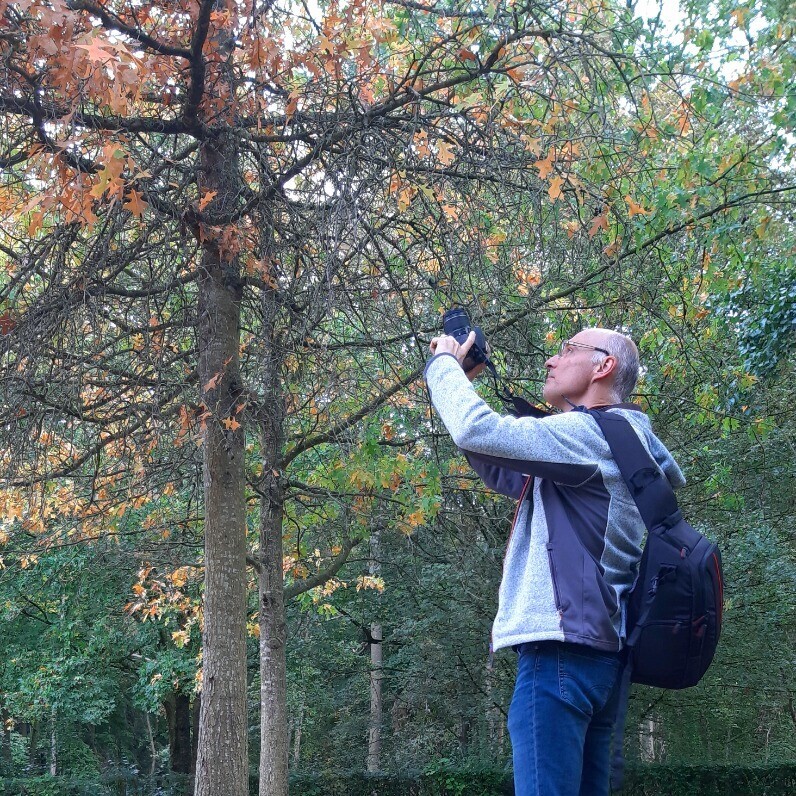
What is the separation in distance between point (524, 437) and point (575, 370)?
0.41 metres

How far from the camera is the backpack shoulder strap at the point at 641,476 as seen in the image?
6.82 ft

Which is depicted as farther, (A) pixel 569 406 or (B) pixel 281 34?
(B) pixel 281 34

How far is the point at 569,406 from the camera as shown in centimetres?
247

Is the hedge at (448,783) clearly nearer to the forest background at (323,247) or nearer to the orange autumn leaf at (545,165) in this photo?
the forest background at (323,247)

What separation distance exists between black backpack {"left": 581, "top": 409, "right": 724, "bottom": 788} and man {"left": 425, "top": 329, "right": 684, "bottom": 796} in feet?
0.18

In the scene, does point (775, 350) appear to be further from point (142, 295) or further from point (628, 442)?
point (628, 442)

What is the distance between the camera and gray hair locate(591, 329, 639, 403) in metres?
2.39

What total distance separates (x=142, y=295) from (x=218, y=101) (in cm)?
127

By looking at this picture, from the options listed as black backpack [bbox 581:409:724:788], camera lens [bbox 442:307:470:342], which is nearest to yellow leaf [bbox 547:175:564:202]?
camera lens [bbox 442:307:470:342]

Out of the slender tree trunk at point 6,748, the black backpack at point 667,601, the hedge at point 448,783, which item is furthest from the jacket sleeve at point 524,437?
the slender tree trunk at point 6,748

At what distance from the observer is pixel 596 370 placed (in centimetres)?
240

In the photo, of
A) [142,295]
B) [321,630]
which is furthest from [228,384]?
[321,630]

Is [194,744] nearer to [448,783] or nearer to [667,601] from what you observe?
[448,783]

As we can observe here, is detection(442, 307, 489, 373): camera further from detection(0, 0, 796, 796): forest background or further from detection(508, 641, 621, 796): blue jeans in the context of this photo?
detection(0, 0, 796, 796): forest background
